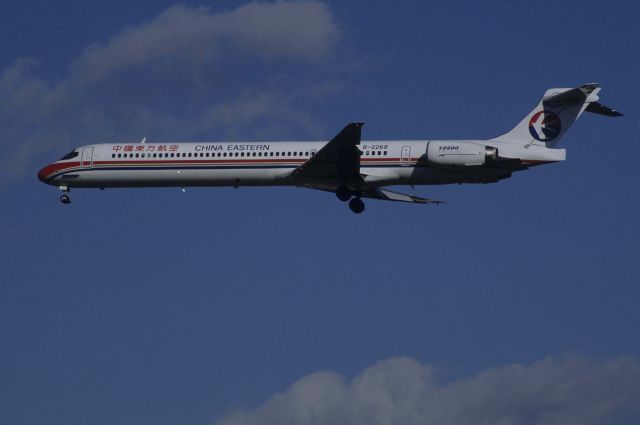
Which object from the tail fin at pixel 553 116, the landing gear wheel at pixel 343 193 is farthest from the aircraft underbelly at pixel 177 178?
the tail fin at pixel 553 116

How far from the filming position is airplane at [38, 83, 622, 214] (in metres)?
49.8

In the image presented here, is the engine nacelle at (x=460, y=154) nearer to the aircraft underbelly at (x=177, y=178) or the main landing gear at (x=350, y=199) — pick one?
the main landing gear at (x=350, y=199)

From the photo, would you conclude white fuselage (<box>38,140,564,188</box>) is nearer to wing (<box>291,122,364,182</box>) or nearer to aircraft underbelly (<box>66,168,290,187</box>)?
aircraft underbelly (<box>66,168,290,187</box>)

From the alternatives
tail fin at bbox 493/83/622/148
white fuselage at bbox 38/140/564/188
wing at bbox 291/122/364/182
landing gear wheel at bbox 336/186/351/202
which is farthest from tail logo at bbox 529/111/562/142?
landing gear wheel at bbox 336/186/351/202

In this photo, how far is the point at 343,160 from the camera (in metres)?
51.0

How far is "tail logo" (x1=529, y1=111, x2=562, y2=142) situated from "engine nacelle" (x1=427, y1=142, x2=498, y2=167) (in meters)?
2.50

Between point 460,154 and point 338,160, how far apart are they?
4969 millimetres

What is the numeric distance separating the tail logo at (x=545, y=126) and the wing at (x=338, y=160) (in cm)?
706

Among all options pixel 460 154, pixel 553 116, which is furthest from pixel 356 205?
pixel 553 116

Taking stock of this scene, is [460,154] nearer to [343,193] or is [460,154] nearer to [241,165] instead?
[343,193]

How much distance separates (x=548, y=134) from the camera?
50.8 m

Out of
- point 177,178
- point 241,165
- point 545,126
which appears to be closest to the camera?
point 545,126

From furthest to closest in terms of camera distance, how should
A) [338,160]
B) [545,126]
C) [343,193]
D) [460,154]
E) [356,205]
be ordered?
[356,205] < [343,193] < [338,160] < [545,126] < [460,154]

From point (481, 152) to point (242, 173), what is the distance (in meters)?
10.1
